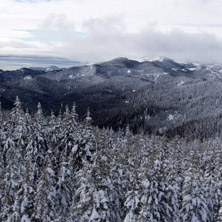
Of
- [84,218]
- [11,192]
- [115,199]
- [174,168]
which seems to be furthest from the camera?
[174,168]

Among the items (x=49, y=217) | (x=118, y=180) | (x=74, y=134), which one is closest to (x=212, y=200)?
(x=118, y=180)

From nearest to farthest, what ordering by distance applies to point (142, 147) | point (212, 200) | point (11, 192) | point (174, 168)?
1. point (11, 192)
2. point (174, 168)
3. point (212, 200)
4. point (142, 147)

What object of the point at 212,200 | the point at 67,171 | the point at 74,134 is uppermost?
the point at 74,134

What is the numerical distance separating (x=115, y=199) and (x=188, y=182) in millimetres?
8272

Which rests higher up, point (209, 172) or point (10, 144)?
point (10, 144)

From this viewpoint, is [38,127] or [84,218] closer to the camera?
[84,218]

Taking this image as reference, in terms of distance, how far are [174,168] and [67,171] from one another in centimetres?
1300

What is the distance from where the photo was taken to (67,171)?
70.6 ft

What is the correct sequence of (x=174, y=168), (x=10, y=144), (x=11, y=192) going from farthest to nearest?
(x=174, y=168)
(x=10, y=144)
(x=11, y=192)

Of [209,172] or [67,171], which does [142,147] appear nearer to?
[209,172]

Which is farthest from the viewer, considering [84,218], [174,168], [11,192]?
[174,168]

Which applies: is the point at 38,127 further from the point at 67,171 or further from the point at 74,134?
the point at 67,171

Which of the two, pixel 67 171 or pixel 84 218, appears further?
pixel 67 171

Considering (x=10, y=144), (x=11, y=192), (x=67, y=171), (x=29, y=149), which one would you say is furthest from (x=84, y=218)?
(x=10, y=144)
